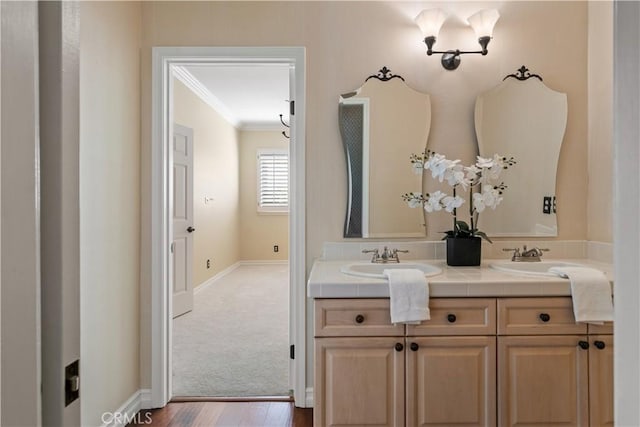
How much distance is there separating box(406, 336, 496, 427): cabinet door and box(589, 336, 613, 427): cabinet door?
16.5 inches

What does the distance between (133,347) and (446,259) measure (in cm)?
183

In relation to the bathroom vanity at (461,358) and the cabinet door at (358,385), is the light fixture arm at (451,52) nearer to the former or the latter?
the bathroom vanity at (461,358)

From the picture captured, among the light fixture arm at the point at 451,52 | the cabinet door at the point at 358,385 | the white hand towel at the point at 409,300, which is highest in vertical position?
the light fixture arm at the point at 451,52

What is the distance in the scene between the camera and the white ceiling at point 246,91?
4.23 m

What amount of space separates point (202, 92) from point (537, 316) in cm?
436

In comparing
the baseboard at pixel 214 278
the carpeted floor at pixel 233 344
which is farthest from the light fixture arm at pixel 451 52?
the baseboard at pixel 214 278

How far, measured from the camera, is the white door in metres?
4.14

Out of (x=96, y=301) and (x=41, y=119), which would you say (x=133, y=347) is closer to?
(x=96, y=301)

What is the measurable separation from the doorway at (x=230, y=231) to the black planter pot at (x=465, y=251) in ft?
4.34

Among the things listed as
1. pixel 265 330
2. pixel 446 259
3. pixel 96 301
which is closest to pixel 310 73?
pixel 446 259

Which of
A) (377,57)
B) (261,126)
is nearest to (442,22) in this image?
(377,57)

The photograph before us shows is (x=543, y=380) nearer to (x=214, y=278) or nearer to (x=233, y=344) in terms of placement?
(x=233, y=344)

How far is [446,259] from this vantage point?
92.4 inches

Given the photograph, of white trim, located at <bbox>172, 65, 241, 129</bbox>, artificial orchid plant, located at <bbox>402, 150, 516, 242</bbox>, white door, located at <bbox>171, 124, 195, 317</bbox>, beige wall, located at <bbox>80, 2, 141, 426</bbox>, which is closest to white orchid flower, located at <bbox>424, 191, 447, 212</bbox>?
artificial orchid plant, located at <bbox>402, 150, 516, 242</bbox>
